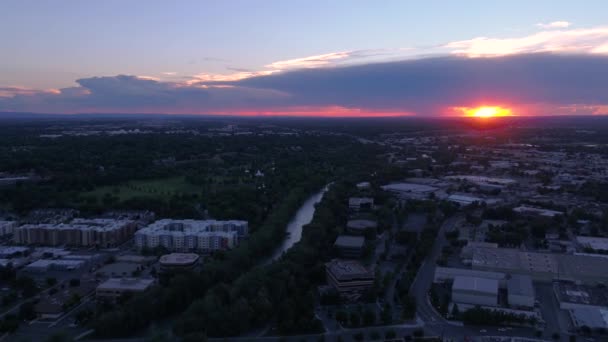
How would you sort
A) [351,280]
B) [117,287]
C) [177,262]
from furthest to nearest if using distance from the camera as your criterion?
[177,262]
[351,280]
[117,287]

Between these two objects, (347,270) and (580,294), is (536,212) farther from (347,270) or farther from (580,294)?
(347,270)

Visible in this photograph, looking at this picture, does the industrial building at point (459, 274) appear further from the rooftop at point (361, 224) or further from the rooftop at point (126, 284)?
the rooftop at point (126, 284)

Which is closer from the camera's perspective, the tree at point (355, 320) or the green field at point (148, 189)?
the tree at point (355, 320)

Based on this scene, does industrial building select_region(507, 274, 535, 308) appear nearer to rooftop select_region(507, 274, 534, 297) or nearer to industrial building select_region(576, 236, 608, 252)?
rooftop select_region(507, 274, 534, 297)

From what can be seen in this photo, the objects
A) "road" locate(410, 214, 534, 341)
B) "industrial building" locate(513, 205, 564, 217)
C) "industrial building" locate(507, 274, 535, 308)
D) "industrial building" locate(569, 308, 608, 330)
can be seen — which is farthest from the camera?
"industrial building" locate(513, 205, 564, 217)

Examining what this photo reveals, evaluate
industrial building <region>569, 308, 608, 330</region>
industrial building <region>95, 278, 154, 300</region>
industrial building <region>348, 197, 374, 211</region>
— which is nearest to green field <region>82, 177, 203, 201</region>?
industrial building <region>348, 197, 374, 211</region>

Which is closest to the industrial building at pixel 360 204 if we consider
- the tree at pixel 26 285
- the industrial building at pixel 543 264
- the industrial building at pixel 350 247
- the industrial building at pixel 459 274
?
the industrial building at pixel 350 247

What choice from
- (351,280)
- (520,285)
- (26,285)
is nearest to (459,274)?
(520,285)
